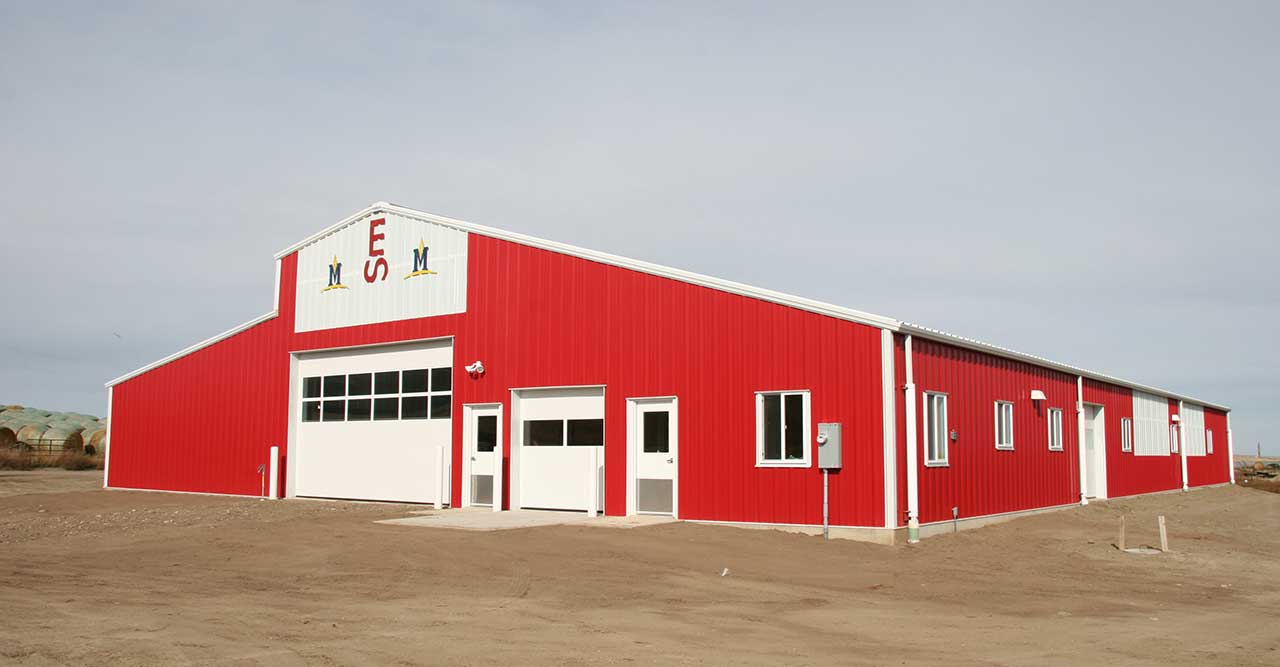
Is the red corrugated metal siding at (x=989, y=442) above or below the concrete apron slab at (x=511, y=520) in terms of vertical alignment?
above

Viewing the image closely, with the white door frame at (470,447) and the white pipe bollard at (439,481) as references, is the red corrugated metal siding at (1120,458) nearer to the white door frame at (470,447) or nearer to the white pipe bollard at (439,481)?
the white door frame at (470,447)

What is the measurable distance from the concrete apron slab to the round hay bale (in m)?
37.5

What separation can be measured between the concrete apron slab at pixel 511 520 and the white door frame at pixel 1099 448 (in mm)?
13970

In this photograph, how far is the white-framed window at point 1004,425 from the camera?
19.6 m

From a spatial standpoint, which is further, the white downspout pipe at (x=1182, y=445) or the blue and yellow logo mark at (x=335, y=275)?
the white downspout pipe at (x=1182, y=445)

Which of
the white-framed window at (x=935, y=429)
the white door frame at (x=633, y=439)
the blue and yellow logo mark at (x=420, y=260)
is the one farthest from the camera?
the blue and yellow logo mark at (x=420, y=260)

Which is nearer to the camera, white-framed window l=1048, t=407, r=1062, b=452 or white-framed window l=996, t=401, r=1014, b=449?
white-framed window l=996, t=401, r=1014, b=449

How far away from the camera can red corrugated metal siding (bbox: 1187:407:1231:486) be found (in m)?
35.8

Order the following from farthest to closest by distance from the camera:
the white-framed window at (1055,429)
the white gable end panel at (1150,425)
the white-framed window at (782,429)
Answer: the white gable end panel at (1150,425) < the white-framed window at (1055,429) < the white-framed window at (782,429)

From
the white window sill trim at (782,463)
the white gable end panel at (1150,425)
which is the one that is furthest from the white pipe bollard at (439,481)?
the white gable end panel at (1150,425)

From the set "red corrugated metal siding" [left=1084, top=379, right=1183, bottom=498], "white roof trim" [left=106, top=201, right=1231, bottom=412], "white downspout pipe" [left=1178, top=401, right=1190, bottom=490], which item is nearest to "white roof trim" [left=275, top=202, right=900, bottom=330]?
"white roof trim" [left=106, top=201, right=1231, bottom=412]

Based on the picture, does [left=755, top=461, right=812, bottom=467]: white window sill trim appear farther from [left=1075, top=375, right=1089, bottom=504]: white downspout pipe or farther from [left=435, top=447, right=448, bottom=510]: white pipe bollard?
[left=1075, top=375, right=1089, bottom=504]: white downspout pipe

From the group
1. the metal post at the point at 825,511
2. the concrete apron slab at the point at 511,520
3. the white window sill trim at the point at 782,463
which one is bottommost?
the concrete apron slab at the point at 511,520

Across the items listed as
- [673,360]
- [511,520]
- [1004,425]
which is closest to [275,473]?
[511,520]
